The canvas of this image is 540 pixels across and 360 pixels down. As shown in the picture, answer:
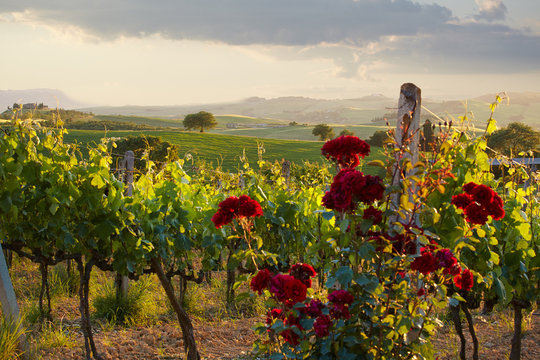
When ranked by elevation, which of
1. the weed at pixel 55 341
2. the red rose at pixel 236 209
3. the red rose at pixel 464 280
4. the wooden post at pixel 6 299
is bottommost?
the weed at pixel 55 341

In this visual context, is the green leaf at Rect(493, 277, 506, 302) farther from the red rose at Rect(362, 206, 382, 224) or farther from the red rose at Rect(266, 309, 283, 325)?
the red rose at Rect(266, 309, 283, 325)

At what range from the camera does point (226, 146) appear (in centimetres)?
4106

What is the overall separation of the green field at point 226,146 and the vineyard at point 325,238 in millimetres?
30025

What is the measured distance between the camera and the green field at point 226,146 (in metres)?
37.3

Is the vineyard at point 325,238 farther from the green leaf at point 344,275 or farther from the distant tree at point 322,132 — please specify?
the distant tree at point 322,132

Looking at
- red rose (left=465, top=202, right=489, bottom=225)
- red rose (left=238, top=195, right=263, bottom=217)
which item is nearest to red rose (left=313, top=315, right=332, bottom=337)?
red rose (left=238, top=195, right=263, bottom=217)

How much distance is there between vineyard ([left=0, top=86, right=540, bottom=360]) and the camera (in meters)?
2.36

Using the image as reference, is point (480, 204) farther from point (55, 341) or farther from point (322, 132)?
point (322, 132)

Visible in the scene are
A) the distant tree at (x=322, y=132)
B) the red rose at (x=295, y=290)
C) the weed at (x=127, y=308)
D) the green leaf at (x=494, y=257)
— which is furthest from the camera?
the distant tree at (x=322, y=132)

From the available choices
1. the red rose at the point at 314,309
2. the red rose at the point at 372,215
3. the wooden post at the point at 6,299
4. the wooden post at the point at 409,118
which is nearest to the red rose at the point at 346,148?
the red rose at the point at 372,215

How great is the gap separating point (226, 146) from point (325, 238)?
3892 centimetres

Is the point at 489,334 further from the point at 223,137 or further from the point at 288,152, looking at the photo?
the point at 223,137

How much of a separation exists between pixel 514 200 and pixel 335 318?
222 centimetres

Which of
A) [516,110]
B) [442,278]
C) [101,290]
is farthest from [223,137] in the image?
[516,110]
